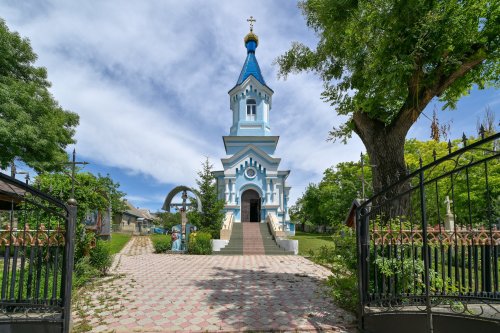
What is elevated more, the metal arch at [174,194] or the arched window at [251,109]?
the arched window at [251,109]

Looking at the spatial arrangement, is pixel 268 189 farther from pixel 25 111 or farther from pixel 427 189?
pixel 25 111

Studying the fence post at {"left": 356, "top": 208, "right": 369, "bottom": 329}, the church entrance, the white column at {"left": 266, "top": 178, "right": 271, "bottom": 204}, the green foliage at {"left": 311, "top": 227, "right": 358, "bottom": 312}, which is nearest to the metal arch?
the church entrance

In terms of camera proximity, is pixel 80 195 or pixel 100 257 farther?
pixel 100 257

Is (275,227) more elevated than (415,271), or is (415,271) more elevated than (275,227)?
(415,271)

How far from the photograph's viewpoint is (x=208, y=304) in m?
6.47

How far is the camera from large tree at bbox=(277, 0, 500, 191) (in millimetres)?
5273

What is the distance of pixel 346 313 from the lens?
19.3 ft

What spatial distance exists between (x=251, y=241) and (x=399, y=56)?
15.4m

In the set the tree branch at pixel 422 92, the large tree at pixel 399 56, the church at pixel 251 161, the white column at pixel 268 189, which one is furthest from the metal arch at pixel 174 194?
the tree branch at pixel 422 92

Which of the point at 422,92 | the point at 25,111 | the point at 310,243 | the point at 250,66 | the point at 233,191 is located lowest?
the point at 310,243

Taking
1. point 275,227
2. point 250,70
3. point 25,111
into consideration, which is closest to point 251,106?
point 250,70

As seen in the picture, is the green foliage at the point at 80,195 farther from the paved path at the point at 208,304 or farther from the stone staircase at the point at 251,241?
the stone staircase at the point at 251,241

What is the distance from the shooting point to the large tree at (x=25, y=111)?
16.0m

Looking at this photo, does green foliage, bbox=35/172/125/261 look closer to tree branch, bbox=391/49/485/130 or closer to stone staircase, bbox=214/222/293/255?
tree branch, bbox=391/49/485/130
